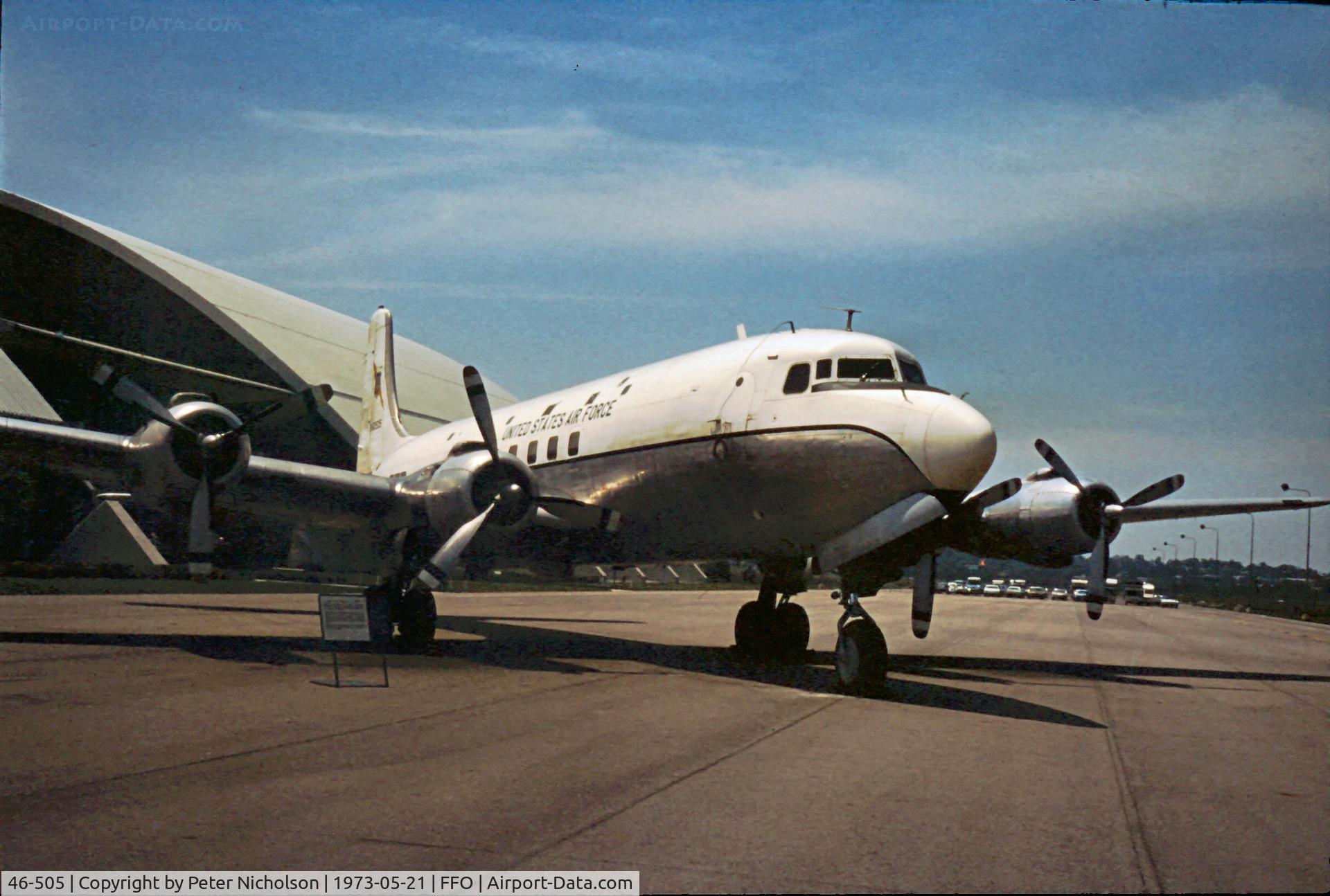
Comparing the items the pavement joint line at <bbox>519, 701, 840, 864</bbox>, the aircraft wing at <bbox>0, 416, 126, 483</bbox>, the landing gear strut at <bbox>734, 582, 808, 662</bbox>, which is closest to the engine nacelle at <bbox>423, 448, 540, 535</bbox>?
the landing gear strut at <bbox>734, 582, 808, 662</bbox>

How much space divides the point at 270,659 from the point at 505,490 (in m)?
4.41

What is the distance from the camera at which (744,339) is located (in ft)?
58.1

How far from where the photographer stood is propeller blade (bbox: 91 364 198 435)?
665 inches

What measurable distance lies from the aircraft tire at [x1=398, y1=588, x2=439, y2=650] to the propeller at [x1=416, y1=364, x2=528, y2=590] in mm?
1149

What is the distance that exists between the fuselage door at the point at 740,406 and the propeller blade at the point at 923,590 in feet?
10.4

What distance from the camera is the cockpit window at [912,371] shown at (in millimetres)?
15453

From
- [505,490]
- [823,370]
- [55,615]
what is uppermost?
[823,370]

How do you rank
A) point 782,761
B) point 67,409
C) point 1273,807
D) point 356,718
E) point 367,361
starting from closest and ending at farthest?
1. point 1273,807
2. point 782,761
3. point 356,718
4. point 367,361
5. point 67,409

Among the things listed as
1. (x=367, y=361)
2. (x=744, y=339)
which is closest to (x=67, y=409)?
(x=367, y=361)

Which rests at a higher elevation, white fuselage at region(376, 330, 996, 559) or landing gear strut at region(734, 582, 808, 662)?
white fuselage at region(376, 330, 996, 559)

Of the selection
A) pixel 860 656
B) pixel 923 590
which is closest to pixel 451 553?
pixel 860 656

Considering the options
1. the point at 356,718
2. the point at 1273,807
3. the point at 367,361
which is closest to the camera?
the point at 1273,807

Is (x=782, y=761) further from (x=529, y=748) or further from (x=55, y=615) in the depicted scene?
(x=55, y=615)

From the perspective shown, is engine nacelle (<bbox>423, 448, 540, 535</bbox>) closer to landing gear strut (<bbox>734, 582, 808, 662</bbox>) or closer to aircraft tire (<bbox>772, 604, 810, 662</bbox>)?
landing gear strut (<bbox>734, 582, 808, 662</bbox>)
